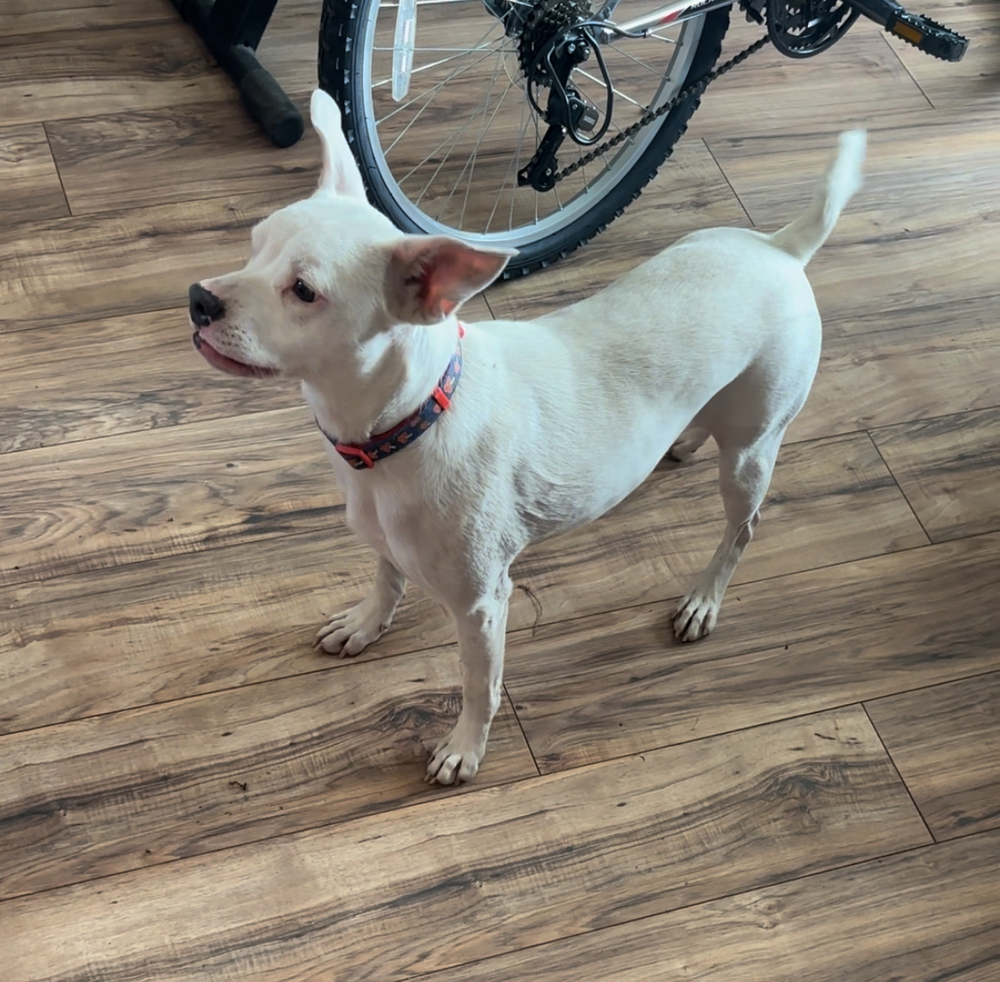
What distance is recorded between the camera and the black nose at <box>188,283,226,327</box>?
100 cm

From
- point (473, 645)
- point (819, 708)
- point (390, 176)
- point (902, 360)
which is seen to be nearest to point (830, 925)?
point (819, 708)

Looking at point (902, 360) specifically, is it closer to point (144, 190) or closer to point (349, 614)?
point (349, 614)

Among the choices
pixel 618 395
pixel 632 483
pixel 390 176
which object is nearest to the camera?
pixel 618 395

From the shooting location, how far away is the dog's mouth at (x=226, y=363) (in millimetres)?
1027

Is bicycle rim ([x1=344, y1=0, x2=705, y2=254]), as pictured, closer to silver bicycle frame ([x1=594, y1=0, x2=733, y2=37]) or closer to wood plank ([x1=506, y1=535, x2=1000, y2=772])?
silver bicycle frame ([x1=594, y1=0, x2=733, y2=37])

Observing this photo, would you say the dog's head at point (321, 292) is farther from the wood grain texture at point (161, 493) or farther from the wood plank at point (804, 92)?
the wood plank at point (804, 92)

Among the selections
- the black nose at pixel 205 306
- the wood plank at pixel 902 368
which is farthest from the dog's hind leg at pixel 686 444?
the black nose at pixel 205 306

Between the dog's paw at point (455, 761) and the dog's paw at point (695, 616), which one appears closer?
the dog's paw at point (455, 761)

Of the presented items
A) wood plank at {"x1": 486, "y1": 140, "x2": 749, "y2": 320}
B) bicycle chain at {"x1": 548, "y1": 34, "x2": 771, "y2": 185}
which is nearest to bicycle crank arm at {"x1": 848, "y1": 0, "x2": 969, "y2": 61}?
bicycle chain at {"x1": 548, "y1": 34, "x2": 771, "y2": 185}

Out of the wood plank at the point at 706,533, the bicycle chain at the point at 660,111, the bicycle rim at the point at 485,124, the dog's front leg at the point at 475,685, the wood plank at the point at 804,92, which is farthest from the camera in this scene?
the wood plank at the point at 804,92

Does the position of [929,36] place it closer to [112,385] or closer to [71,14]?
[112,385]

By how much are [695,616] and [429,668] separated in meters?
0.39

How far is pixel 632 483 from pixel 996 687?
723 millimetres

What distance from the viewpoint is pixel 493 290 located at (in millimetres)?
Result: 2035
